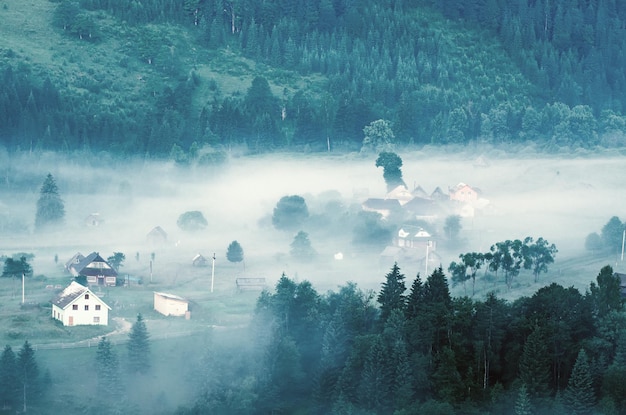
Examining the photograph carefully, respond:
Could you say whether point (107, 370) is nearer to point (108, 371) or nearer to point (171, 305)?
point (108, 371)

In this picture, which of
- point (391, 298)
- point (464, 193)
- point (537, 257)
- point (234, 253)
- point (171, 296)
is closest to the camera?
point (391, 298)

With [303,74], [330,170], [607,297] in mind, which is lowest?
[607,297]

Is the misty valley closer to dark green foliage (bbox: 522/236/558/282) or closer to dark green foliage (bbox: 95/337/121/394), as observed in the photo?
dark green foliage (bbox: 95/337/121/394)

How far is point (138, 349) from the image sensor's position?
246 feet

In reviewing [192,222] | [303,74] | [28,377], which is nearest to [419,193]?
[192,222]

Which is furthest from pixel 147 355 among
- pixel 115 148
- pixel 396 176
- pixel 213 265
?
pixel 115 148

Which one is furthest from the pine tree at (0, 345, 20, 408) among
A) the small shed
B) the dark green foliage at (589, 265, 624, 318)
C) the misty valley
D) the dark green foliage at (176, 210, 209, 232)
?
the dark green foliage at (176, 210, 209, 232)

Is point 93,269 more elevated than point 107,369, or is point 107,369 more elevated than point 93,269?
point 93,269

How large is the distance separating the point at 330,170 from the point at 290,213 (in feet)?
91.4

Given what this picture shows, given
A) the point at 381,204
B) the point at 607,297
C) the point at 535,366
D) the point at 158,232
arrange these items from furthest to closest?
the point at 381,204
the point at 158,232
the point at 607,297
the point at 535,366

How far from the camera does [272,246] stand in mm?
107625

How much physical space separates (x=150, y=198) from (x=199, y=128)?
76.2ft

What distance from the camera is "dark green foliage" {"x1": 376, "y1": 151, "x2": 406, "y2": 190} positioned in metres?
130

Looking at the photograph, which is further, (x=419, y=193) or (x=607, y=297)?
(x=419, y=193)
